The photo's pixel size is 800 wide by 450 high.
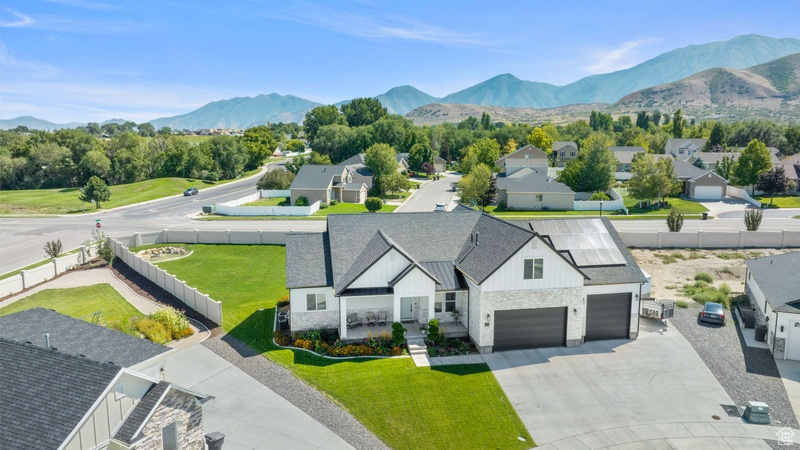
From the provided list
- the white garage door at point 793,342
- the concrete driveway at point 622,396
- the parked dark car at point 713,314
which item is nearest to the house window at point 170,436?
the concrete driveway at point 622,396

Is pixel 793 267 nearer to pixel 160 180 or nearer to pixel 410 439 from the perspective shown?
pixel 410 439

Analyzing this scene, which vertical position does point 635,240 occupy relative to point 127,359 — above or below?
below

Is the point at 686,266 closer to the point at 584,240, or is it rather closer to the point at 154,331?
the point at 584,240

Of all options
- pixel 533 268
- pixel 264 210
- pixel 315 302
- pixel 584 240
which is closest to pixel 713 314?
pixel 584 240

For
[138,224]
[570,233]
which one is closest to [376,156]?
[138,224]

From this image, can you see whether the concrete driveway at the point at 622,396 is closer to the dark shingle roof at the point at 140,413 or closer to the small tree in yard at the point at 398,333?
the small tree in yard at the point at 398,333
